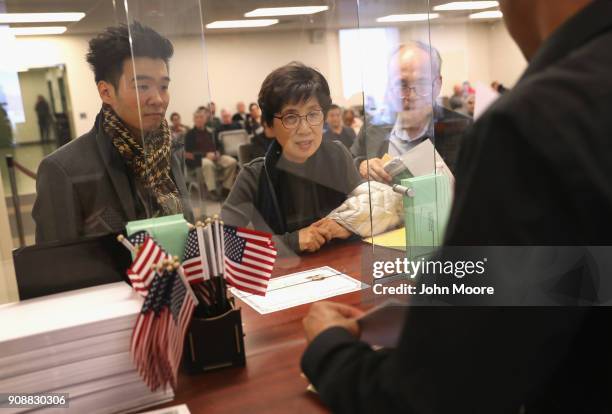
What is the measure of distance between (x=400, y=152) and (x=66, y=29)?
160 centimetres

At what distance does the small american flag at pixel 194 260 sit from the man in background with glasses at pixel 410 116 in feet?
1.90

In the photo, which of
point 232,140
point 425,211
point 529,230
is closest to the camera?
point 529,230

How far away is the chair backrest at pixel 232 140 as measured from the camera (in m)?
1.93

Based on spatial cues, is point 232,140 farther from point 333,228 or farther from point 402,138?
point 402,138

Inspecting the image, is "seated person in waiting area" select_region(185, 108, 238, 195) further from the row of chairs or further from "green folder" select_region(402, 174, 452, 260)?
"green folder" select_region(402, 174, 452, 260)

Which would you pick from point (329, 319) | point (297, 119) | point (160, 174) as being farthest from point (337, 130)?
point (329, 319)

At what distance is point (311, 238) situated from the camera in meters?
1.85

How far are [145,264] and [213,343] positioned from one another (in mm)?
231

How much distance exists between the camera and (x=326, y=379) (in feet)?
2.00

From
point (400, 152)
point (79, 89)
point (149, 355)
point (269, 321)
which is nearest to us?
point (149, 355)

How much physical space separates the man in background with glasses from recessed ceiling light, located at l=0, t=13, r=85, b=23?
144 centimetres

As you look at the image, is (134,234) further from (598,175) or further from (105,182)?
(598,175)

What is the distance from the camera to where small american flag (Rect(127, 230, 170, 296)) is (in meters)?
1.08

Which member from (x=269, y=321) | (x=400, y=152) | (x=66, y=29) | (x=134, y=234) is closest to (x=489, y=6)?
(x=400, y=152)
